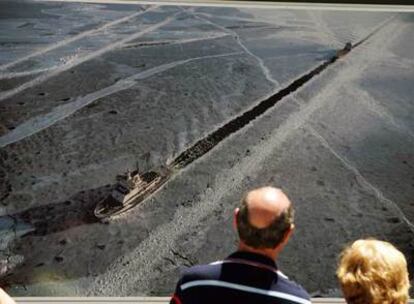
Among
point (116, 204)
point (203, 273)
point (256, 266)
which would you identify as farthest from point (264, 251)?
point (116, 204)

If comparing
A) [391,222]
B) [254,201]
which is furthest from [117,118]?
[254,201]

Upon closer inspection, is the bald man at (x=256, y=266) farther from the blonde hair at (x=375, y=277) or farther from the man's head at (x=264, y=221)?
the blonde hair at (x=375, y=277)

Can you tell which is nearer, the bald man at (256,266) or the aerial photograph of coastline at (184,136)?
the bald man at (256,266)

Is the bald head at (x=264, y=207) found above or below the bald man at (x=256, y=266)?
above

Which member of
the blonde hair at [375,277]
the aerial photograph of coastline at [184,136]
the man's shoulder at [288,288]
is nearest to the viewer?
the blonde hair at [375,277]

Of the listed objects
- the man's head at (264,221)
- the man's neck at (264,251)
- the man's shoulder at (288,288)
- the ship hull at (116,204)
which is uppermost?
the man's head at (264,221)

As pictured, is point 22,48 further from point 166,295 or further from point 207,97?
point 166,295

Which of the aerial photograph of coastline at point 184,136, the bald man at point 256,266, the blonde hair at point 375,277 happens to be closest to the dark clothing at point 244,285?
the bald man at point 256,266

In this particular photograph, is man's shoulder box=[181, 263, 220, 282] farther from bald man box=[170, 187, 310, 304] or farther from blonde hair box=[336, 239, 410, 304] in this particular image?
blonde hair box=[336, 239, 410, 304]
